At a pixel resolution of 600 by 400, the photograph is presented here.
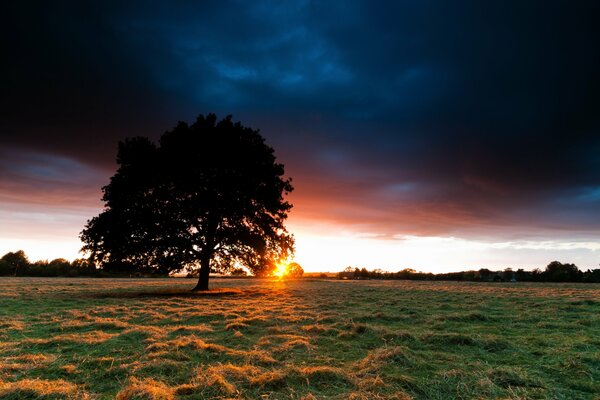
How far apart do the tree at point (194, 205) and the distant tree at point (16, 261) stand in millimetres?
91274

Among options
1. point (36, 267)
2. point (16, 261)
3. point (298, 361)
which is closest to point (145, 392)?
point (298, 361)

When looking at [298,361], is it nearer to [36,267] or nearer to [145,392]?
[145,392]

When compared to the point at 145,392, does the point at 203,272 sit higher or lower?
higher

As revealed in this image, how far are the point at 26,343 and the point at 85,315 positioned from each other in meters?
4.67

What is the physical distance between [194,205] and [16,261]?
10429 cm

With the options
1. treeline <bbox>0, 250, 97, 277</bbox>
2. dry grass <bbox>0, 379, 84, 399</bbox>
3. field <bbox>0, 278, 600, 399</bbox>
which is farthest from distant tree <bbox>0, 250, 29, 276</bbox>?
dry grass <bbox>0, 379, 84, 399</bbox>

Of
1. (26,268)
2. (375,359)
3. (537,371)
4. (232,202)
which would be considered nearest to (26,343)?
(375,359)

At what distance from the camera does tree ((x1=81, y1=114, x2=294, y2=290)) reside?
77.6 ft

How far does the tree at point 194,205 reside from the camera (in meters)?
23.6

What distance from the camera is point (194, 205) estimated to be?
2512 centimetres

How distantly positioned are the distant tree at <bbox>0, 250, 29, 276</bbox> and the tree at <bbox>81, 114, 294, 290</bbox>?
9127 centimetres

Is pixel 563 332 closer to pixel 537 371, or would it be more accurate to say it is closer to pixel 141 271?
pixel 537 371

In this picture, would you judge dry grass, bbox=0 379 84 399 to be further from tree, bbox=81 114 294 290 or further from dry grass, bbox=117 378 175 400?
tree, bbox=81 114 294 290

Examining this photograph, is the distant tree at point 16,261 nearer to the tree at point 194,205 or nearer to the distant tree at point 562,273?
the tree at point 194,205
